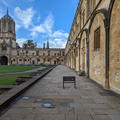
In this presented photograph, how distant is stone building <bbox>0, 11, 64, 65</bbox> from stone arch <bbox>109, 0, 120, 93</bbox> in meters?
50.2

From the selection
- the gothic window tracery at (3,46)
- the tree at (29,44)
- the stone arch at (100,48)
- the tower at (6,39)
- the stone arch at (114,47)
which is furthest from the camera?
the tree at (29,44)

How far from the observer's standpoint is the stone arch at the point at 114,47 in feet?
14.3

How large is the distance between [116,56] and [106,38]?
134 cm

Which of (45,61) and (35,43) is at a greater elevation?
(35,43)

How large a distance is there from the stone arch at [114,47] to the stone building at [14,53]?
5024cm

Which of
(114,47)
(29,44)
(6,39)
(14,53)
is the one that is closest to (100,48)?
(114,47)

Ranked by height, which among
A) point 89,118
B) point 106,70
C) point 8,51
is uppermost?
point 8,51

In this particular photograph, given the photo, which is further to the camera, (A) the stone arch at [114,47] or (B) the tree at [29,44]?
(B) the tree at [29,44]

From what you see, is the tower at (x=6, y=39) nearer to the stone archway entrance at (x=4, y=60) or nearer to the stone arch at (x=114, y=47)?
the stone archway entrance at (x=4, y=60)

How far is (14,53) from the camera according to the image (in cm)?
5209

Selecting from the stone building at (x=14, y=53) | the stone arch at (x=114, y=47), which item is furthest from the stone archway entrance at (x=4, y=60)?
the stone arch at (x=114, y=47)

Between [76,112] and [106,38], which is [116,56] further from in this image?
[76,112]

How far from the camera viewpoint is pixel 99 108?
2.97 metres

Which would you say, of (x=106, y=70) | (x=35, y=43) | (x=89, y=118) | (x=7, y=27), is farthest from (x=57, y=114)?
(x=35, y=43)
